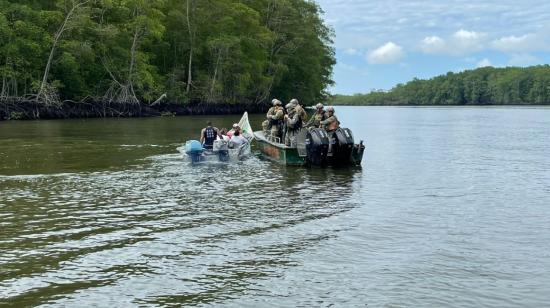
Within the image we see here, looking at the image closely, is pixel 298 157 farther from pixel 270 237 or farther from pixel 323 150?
pixel 270 237

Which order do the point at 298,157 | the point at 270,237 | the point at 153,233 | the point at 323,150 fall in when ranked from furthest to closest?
the point at 298,157, the point at 323,150, the point at 153,233, the point at 270,237

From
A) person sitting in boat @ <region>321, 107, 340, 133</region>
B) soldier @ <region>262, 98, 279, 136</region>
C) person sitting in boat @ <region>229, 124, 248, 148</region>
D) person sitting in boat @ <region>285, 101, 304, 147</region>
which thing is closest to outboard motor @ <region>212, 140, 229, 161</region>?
person sitting in boat @ <region>229, 124, 248, 148</region>

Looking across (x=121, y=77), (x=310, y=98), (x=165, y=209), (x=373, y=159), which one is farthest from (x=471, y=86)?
(x=165, y=209)

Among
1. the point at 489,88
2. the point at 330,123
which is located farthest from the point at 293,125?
the point at 489,88

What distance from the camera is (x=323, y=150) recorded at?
A: 17.5 metres

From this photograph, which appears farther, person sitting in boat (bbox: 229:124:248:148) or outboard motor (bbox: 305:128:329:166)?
person sitting in boat (bbox: 229:124:248:148)

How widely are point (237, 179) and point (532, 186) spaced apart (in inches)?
295

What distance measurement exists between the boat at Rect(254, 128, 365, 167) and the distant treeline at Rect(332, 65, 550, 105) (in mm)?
140556

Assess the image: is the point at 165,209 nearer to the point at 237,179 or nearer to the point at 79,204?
the point at 79,204

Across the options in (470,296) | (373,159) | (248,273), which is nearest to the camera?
(470,296)

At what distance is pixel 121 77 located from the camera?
54.8 meters

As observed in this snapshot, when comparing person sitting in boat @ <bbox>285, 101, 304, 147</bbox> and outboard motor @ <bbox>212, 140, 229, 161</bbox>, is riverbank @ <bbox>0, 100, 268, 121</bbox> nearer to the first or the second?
outboard motor @ <bbox>212, 140, 229, 161</bbox>

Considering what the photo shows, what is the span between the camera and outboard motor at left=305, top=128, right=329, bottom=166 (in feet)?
57.2

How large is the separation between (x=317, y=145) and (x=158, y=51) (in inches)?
1978
